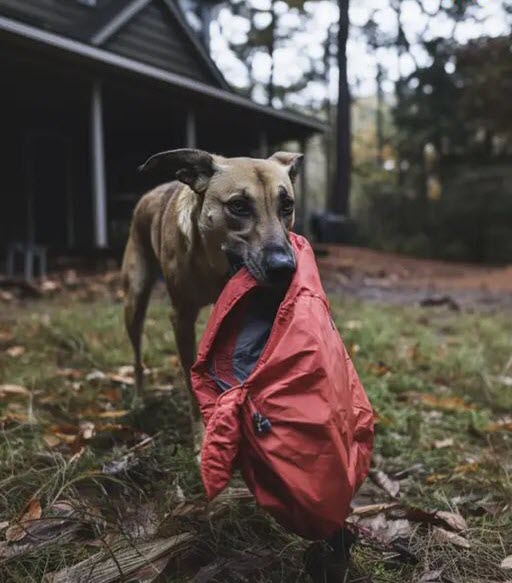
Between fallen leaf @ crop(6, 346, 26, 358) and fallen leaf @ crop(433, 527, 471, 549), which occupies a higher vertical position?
fallen leaf @ crop(6, 346, 26, 358)

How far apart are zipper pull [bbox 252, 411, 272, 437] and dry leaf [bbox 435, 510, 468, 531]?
1.03 metres

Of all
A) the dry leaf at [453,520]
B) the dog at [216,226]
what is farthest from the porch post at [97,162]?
the dry leaf at [453,520]

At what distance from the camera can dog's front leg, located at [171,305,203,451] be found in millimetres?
3010

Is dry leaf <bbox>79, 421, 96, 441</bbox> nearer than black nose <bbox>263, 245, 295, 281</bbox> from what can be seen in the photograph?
No

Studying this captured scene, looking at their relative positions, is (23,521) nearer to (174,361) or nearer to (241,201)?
(241,201)

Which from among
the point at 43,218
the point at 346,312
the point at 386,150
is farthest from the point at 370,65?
the point at 346,312

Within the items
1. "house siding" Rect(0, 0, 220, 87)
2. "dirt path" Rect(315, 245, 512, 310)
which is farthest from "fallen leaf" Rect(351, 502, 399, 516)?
"house siding" Rect(0, 0, 220, 87)

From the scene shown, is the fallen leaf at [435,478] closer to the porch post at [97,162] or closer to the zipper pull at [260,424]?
the zipper pull at [260,424]

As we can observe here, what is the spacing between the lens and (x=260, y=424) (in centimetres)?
159

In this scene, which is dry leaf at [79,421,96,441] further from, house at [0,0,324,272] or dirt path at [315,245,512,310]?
house at [0,0,324,272]

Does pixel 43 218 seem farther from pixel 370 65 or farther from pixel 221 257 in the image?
pixel 370 65

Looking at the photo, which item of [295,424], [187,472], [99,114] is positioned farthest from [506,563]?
[99,114]

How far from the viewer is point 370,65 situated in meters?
33.7

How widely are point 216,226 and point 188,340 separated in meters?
0.83
